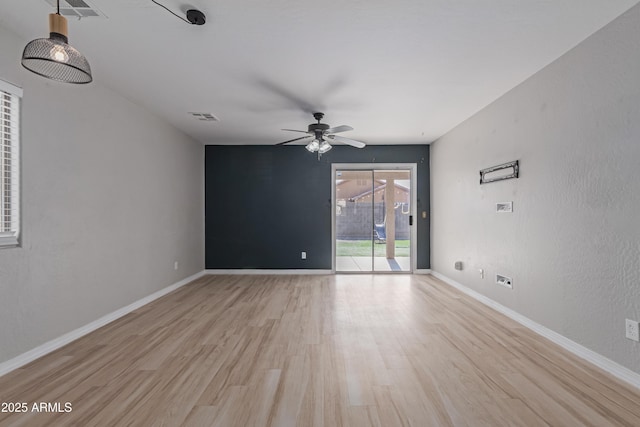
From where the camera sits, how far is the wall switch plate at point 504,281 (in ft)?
11.4

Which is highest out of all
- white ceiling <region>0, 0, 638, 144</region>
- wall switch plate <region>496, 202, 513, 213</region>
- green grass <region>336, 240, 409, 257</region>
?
white ceiling <region>0, 0, 638, 144</region>

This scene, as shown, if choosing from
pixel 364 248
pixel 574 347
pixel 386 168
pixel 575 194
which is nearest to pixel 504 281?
pixel 574 347

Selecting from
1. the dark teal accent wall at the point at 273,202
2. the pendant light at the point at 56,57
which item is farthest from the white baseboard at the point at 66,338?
the pendant light at the point at 56,57

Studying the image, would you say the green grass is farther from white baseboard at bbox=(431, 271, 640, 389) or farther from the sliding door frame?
white baseboard at bbox=(431, 271, 640, 389)

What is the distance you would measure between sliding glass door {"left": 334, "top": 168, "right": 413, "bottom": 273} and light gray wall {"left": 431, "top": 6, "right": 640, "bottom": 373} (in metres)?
2.15

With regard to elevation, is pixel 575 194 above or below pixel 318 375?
above

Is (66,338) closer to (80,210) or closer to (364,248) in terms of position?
(80,210)

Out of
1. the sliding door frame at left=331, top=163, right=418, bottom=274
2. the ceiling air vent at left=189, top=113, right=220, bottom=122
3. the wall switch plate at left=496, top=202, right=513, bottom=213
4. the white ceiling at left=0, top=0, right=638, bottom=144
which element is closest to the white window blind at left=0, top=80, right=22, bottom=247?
the white ceiling at left=0, top=0, right=638, bottom=144

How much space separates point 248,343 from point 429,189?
4704mm

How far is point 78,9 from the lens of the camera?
2.08m

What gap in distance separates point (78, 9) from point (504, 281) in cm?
477

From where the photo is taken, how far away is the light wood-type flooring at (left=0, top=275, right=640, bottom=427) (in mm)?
1757

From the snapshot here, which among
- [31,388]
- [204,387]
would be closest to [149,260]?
[31,388]

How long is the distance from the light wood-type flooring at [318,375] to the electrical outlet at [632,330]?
34 centimetres
